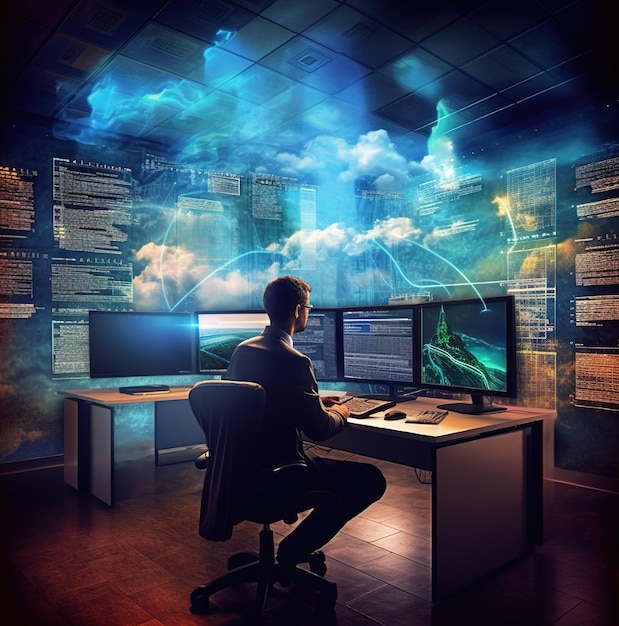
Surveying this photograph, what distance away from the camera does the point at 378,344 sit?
283 cm

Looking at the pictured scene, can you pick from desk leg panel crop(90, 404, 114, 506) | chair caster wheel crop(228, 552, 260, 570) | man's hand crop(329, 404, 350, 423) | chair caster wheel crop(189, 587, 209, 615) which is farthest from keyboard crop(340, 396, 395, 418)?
desk leg panel crop(90, 404, 114, 506)

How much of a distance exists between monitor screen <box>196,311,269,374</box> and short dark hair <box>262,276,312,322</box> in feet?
4.89

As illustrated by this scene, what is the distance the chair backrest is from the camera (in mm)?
1799

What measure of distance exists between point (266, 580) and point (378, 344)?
1275mm

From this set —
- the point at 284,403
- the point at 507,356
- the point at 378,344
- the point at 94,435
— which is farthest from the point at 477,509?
the point at 94,435

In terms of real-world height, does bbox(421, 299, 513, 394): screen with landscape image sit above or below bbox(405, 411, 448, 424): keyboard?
above

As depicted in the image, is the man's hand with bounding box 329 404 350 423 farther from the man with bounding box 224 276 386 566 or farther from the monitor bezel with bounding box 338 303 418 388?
the monitor bezel with bounding box 338 303 418 388

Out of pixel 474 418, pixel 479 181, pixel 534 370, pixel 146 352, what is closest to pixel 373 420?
pixel 474 418

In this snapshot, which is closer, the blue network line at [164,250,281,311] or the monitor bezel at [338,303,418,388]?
the monitor bezel at [338,303,418,388]

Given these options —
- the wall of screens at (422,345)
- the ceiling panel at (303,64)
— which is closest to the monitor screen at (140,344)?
the wall of screens at (422,345)

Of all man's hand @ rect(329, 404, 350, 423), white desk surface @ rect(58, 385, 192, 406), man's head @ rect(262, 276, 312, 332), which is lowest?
white desk surface @ rect(58, 385, 192, 406)

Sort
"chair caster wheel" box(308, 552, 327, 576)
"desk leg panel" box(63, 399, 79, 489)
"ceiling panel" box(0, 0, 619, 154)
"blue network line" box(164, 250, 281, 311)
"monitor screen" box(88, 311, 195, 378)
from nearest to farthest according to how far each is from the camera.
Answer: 1. "chair caster wheel" box(308, 552, 327, 576)
2. "ceiling panel" box(0, 0, 619, 154)
3. "monitor screen" box(88, 311, 195, 378)
4. "desk leg panel" box(63, 399, 79, 489)
5. "blue network line" box(164, 250, 281, 311)

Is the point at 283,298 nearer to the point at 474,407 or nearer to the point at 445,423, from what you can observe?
the point at 445,423

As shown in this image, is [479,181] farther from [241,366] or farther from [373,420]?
[241,366]
